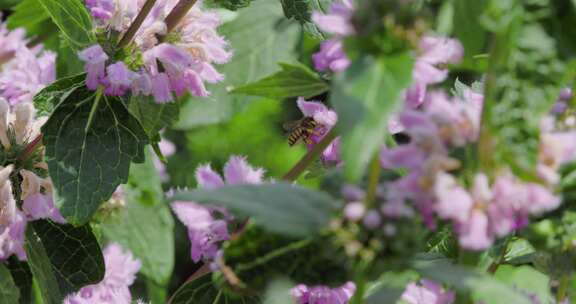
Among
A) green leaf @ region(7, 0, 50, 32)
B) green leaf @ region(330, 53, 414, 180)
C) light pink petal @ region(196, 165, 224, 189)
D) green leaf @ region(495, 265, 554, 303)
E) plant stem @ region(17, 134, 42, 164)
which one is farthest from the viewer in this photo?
green leaf @ region(7, 0, 50, 32)

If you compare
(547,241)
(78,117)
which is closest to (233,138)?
(78,117)

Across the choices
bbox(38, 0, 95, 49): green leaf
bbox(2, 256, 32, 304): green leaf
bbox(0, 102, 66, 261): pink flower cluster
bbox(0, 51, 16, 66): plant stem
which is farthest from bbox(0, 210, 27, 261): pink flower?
bbox(0, 51, 16, 66): plant stem

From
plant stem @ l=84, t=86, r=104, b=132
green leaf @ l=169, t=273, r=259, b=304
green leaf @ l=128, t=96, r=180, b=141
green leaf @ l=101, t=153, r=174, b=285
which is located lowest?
green leaf @ l=101, t=153, r=174, b=285

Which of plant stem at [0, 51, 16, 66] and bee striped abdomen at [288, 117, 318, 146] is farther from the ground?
plant stem at [0, 51, 16, 66]

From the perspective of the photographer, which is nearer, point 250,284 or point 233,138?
point 250,284

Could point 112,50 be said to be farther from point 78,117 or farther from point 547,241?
point 547,241

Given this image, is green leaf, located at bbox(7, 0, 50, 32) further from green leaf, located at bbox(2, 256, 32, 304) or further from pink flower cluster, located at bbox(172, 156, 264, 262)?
pink flower cluster, located at bbox(172, 156, 264, 262)

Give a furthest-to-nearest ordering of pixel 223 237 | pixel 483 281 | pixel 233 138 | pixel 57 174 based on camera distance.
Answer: pixel 233 138
pixel 57 174
pixel 223 237
pixel 483 281

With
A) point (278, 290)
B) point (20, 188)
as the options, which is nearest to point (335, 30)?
point (278, 290)
